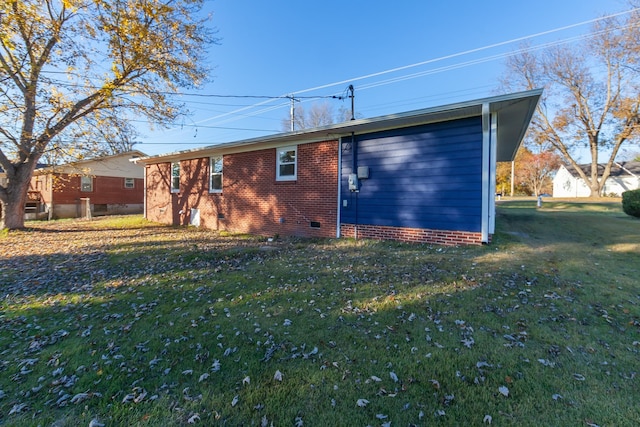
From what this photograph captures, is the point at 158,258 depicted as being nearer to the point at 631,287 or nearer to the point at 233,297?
the point at 233,297

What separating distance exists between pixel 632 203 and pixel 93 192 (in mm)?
30301

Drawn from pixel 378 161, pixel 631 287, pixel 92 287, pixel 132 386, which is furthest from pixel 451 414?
pixel 378 161

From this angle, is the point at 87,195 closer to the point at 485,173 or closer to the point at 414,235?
the point at 414,235

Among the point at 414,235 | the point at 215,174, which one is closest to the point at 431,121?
the point at 414,235

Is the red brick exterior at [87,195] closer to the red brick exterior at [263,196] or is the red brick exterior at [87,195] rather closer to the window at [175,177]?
the window at [175,177]

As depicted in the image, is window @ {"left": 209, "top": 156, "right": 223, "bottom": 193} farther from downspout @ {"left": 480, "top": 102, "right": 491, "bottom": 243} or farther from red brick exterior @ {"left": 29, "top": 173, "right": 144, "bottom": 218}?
red brick exterior @ {"left": 29, "top": 173, "right": 144, "bottom": 218}

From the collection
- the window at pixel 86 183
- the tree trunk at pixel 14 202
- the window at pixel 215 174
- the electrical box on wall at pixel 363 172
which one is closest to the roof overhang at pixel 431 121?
the window at pixel 215 174

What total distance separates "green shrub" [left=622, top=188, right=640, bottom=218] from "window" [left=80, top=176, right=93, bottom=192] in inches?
1187

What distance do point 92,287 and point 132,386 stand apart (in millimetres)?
3445

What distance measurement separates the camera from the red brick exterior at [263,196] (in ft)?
29.8

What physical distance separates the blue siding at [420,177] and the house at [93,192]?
59.3 feet

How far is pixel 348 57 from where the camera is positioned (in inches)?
763

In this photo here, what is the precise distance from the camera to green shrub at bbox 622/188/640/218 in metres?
12.0

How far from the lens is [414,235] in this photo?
7602mm
